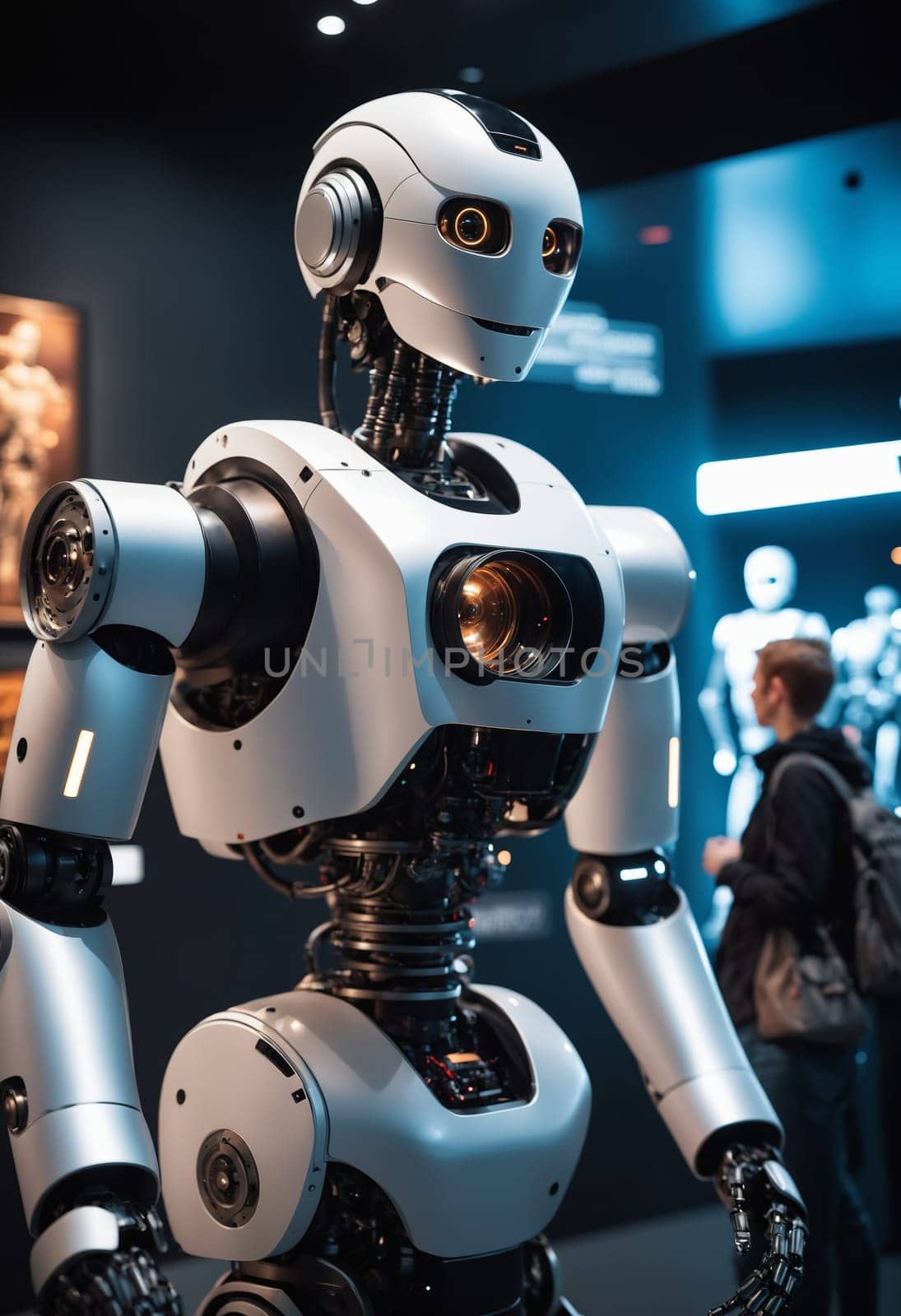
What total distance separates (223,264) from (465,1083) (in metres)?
2.45

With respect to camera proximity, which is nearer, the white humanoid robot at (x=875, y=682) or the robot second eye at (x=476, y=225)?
the robot second eye at (x=476, y=225)

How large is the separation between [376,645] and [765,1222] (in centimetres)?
108

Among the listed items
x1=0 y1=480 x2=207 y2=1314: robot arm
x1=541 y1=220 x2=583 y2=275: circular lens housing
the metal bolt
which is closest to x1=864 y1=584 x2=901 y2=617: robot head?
x1=541 y1=220 x2=583 y2=275: circular lens housing

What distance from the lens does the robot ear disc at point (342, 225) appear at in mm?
→ 1960

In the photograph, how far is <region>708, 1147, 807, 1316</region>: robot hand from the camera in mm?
1915

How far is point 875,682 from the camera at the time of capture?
5227 mm

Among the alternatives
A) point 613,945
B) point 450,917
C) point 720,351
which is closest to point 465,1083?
point 450,917

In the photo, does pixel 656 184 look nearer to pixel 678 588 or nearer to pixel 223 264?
pixel 223 264

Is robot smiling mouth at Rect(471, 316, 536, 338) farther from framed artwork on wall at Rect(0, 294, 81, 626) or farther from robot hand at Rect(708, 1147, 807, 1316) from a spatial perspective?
framed artwork on wall at Rect(0, 294, 81, 626)

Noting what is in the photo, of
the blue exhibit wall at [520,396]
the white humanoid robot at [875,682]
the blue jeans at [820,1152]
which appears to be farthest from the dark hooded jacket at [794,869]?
the white humanoid robot at [875,682]

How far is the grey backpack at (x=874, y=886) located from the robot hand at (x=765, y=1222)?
3.55 feet

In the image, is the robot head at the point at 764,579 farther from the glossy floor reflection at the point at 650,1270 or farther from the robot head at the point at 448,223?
the robot head at the point at 448,223

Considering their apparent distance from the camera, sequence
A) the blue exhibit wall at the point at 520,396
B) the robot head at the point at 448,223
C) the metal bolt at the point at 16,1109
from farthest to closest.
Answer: the blue exhibit wall at the point at 520,396
the robot head at the point at 448,223
the metal bolt at the point at 16,1109

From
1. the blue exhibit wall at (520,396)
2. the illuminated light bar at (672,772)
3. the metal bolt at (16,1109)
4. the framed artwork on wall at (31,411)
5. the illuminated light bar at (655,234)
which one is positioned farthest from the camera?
the illuminated light bar at (655,234)
